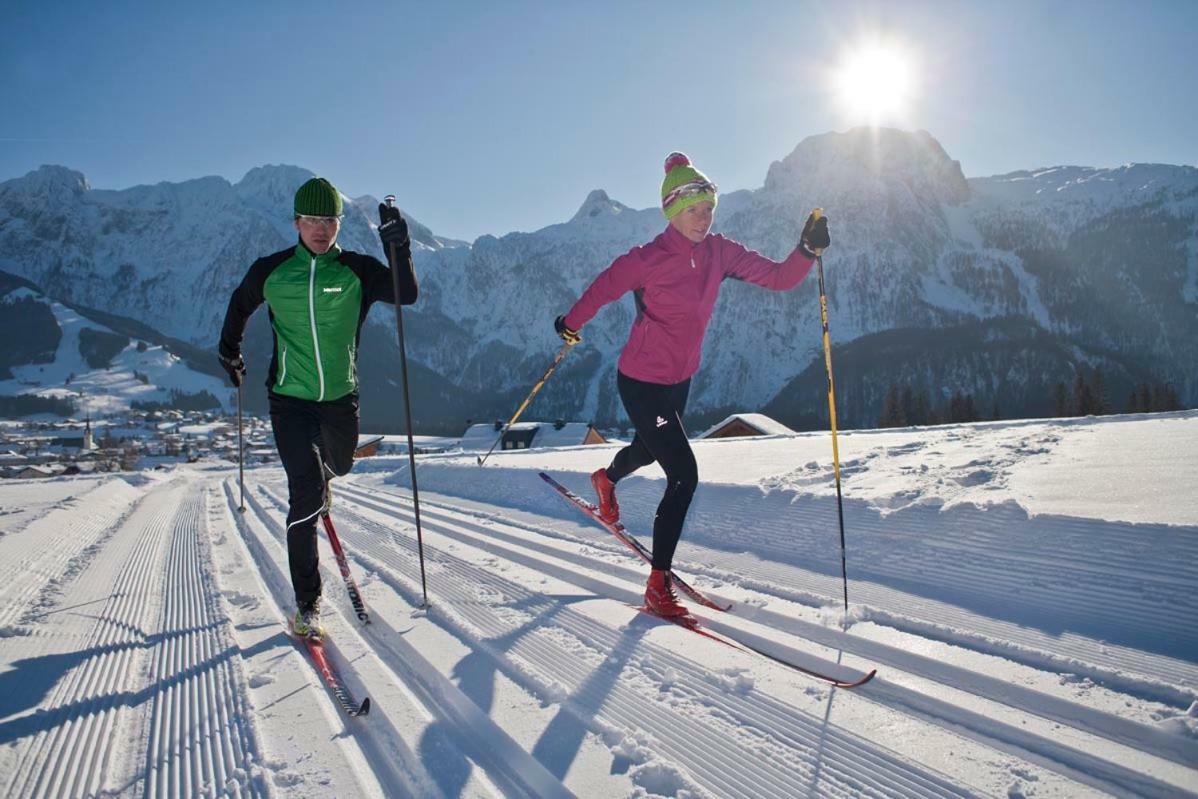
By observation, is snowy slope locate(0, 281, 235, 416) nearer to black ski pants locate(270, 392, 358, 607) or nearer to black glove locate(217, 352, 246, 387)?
black glove locate(217, 352, 246, 387)

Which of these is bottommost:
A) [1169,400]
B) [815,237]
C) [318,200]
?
[1169,400]

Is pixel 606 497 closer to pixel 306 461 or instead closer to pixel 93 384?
pixel 306 461

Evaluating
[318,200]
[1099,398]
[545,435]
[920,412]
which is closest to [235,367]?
[318,200]

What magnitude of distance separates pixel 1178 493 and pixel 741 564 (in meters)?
2.66

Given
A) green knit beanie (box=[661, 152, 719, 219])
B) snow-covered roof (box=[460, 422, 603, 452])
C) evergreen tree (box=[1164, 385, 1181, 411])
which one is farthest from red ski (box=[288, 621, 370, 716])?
evergreen tree (box=[1164, 385, 1181, 411])

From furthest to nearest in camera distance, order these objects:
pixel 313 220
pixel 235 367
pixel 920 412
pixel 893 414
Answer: pixel 920 412 → pixel 893 414 → pixel 235 367 → pixel 313 220

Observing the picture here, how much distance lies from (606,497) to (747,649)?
102 inches

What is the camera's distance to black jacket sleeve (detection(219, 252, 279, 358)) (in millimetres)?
3555

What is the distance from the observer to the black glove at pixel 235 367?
413 cm

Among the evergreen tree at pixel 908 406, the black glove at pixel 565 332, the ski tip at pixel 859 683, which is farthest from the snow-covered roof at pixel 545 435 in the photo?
the ski tip at pixel 859 683

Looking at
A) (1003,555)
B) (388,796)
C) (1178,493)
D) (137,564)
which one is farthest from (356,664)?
(1178,493)

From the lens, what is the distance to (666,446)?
157 inches

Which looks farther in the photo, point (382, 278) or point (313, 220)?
point (382, 278)

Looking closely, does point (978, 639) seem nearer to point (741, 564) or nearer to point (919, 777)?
point (919, 777)
